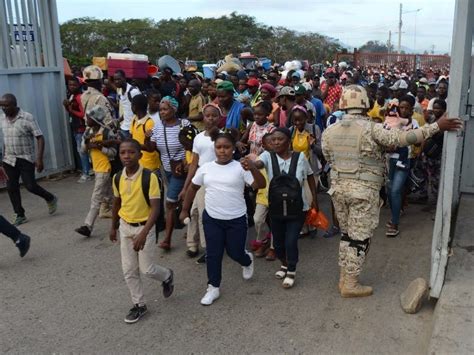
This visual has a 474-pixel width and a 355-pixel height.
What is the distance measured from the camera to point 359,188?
394cm

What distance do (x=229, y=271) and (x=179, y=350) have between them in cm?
141

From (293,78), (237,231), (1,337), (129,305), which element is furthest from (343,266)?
(293,78)

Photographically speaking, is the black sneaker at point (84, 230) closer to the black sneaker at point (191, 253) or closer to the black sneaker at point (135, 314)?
the black sneaker at point (191, 253)

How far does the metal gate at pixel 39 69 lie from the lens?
7694 mm

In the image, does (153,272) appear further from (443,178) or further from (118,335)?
(443,178)

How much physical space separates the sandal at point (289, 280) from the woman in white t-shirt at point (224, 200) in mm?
573

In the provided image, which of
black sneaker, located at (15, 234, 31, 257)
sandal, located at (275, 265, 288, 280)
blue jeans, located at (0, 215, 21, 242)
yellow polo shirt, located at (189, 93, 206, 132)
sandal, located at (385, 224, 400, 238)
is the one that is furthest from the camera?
yellow polo shirt, located at (189, 93, 206, 132)

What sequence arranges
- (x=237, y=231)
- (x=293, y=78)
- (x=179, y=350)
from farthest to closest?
1. (x=293, y=78)
2. (x=237, y=231)
3. (x=179, y=350)

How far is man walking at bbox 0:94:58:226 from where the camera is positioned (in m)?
6.04

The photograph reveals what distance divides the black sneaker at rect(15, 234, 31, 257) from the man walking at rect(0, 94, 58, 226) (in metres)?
1.17

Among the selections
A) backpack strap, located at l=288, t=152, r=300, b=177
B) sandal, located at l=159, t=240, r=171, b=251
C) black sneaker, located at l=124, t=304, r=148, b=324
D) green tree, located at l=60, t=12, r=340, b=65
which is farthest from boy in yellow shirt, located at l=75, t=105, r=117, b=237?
green tree, located at l=60, t=12, r=340, b=65

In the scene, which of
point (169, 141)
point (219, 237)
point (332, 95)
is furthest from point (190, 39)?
point (219, 237)

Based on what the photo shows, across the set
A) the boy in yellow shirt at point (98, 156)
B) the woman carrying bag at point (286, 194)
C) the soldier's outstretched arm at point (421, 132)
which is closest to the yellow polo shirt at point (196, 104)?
the boy in yellow shirt at point (98, 156)

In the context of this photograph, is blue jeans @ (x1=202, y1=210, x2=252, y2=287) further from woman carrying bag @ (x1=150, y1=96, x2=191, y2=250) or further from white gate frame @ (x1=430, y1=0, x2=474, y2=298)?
white gate frame @ (x1=430, y1=0, x2=474, y2=298)
